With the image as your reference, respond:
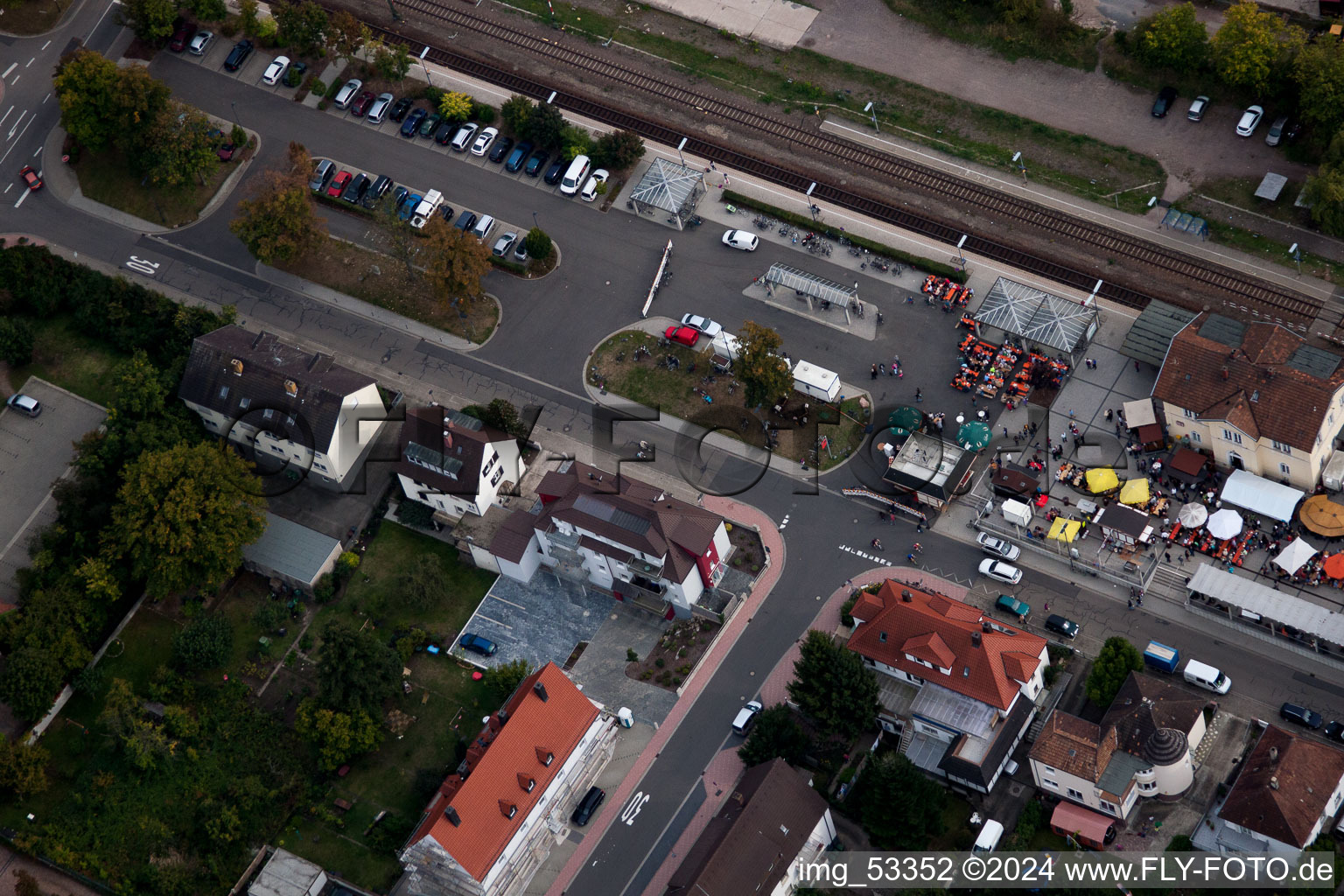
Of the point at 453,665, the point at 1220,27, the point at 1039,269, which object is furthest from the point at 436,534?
the point at 1220,27

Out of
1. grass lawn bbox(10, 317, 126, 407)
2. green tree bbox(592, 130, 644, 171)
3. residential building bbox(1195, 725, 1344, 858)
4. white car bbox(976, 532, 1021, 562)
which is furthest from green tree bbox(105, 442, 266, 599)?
residential building bbox(1195, 725, 1344, 858)

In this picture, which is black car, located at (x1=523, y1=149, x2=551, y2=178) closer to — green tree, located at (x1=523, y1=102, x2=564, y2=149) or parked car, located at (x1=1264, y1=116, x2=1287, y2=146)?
green tree, located at (x1=523, y1=102, x2=564, y2=149)

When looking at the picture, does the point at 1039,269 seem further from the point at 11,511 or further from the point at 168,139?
the point at 11,511

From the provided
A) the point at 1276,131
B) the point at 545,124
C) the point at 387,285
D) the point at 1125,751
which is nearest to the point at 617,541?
the point at 387,285

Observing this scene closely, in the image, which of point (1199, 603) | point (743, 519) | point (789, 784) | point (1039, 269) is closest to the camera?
point (789, 784)

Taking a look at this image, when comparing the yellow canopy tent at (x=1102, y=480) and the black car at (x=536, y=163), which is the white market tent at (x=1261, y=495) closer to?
the yellow canopy tent at (x=1102, y=480)

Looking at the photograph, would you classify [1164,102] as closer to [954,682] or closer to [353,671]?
[954,682]

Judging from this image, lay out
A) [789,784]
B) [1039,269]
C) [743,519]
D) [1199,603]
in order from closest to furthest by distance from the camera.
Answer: [789,784] < [1199,603] < [743,519] < [1039,269]
